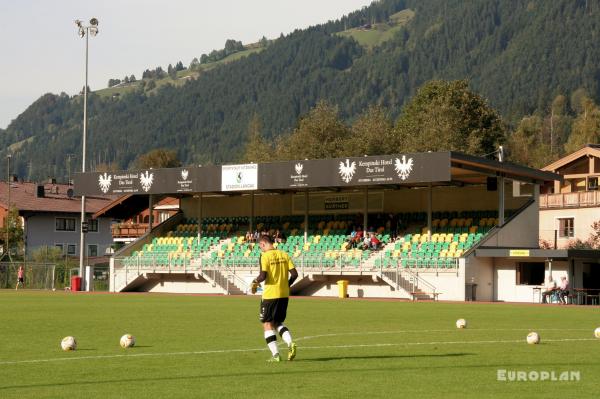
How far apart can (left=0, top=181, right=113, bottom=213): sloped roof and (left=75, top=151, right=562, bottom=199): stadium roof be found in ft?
101

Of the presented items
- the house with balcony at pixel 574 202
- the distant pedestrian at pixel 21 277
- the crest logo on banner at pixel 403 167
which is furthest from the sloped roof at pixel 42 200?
the crest logo on banner at pixel 403 167

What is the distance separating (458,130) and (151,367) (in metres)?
87.3

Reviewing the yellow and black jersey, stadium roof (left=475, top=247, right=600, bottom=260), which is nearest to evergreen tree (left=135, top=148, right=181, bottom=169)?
stadium roof (left=475, top=247, right=600, bottom=260)

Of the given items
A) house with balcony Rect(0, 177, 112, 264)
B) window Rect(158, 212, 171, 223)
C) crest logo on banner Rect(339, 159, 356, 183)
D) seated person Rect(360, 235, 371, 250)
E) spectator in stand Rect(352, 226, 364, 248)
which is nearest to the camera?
crest logo on banner Rect(339, 159, 356, 183)

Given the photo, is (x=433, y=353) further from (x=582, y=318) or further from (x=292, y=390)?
(x=582, y=318)

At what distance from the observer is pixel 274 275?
1619cm

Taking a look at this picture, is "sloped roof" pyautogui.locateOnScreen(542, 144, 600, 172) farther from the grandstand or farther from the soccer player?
the soccer player

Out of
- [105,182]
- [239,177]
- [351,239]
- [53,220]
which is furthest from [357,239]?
[53,220]

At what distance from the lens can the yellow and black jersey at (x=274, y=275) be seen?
16.2 m

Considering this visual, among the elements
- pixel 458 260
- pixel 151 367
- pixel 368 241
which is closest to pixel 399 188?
pixel 368 241

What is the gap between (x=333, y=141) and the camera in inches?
4306

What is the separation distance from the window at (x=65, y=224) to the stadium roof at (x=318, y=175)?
32327mm

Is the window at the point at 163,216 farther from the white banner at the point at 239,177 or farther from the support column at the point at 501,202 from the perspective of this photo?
the support column at the point at 501,202

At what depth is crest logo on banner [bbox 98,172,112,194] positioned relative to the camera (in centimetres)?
6562
